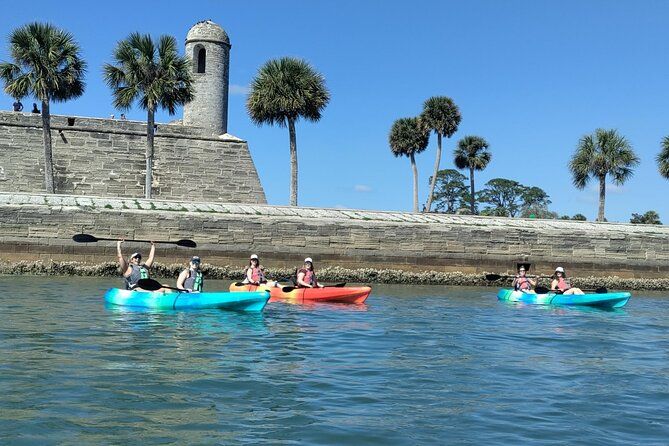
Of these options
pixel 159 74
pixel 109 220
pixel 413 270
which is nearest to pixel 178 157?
pixel 159 74

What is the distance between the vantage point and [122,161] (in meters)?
30.2

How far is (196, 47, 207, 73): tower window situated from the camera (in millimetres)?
33281

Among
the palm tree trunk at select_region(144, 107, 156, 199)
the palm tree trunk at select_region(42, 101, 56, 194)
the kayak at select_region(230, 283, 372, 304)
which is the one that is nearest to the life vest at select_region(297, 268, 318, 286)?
the kayak at select_region(230, 283, 372, 304)

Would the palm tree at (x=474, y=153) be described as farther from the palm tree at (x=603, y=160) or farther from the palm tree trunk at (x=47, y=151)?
the palm tree trunk at (x=47, y=151)

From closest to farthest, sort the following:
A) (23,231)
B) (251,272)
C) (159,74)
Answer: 1. (251,272)
2. (23,231)
3. (159,74)

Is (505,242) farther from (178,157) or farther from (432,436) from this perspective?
(432,436)

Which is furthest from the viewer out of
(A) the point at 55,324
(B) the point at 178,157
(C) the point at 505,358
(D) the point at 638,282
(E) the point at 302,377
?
(B) the point at 178,157

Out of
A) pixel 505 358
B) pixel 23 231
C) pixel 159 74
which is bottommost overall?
pixel 505 358

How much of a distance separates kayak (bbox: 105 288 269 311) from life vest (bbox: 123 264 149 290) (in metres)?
0.47

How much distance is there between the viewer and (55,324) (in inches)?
457

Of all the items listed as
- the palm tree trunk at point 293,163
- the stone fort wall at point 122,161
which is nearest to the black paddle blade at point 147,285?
the stone fort wall at point 122,161

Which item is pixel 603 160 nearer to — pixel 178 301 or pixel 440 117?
pixel 440 117

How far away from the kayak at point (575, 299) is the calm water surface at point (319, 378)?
8.57 feet

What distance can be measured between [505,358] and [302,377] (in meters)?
3.27
